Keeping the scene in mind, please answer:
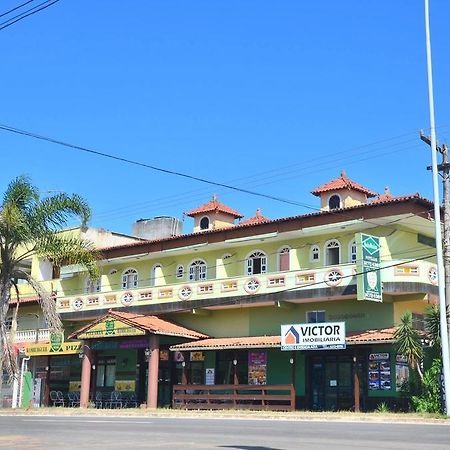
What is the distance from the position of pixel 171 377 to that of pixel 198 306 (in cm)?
461

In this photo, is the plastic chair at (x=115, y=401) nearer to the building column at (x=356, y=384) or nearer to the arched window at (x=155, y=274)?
the arched window at (x=155, y=274)

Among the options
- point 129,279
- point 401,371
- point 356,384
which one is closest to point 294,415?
point 356,384

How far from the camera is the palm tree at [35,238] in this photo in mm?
28594

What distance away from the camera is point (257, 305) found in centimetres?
3491

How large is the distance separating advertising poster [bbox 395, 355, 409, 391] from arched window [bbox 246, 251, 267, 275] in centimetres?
814

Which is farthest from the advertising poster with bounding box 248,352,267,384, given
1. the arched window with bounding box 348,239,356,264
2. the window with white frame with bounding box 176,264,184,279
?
the window with white frame with bounding box 176,264,184,279

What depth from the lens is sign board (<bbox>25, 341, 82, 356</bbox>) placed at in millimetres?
39803

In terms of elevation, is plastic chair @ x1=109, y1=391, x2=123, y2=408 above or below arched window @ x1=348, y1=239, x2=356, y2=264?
below

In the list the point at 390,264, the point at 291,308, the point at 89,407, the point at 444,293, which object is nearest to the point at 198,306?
the point at 291,308

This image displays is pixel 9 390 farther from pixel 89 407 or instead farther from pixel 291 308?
pixel 291 308

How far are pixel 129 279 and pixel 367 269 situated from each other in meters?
16.3

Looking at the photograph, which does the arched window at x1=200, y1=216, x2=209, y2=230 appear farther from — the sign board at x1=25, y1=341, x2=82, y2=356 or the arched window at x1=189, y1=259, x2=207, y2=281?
the sign board at x1=25, y1=341, x2=82, y2=356

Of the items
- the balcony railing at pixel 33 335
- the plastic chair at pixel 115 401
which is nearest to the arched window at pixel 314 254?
the plastic chair at pixel 115 401

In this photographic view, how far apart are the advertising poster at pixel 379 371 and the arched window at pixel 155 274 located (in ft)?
43.4
